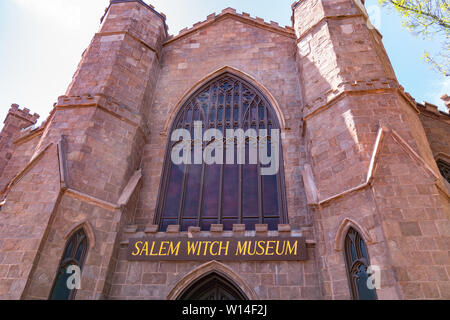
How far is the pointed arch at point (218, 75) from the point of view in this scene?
1077 cm

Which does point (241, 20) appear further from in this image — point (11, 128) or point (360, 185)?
point (11, 128)

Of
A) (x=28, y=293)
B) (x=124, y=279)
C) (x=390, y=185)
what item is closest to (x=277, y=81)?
(x=390, y=185)

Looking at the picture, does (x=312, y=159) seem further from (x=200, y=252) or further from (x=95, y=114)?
(x=95, y=114)

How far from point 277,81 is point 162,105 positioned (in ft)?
13.8

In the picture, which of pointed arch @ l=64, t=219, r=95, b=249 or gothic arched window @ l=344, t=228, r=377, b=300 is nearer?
gothic arched window @ l=344, t=228, r=377, b=300

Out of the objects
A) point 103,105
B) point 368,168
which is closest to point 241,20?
point 103,105

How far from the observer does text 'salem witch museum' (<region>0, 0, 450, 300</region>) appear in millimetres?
6621

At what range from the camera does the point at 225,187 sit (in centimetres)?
958

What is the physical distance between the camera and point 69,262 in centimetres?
724

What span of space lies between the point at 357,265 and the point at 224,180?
4.42m

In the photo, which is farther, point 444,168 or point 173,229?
point 444,168

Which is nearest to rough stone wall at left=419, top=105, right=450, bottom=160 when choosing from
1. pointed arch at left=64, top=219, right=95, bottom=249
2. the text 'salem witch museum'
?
the text 'salem witch museum'

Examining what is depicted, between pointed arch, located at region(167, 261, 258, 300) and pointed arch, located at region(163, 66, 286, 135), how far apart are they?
4.91 m

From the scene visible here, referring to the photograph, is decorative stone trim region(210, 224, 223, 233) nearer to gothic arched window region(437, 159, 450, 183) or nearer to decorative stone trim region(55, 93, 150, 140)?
decorative stone trim region(55, 93, 150, 140)
